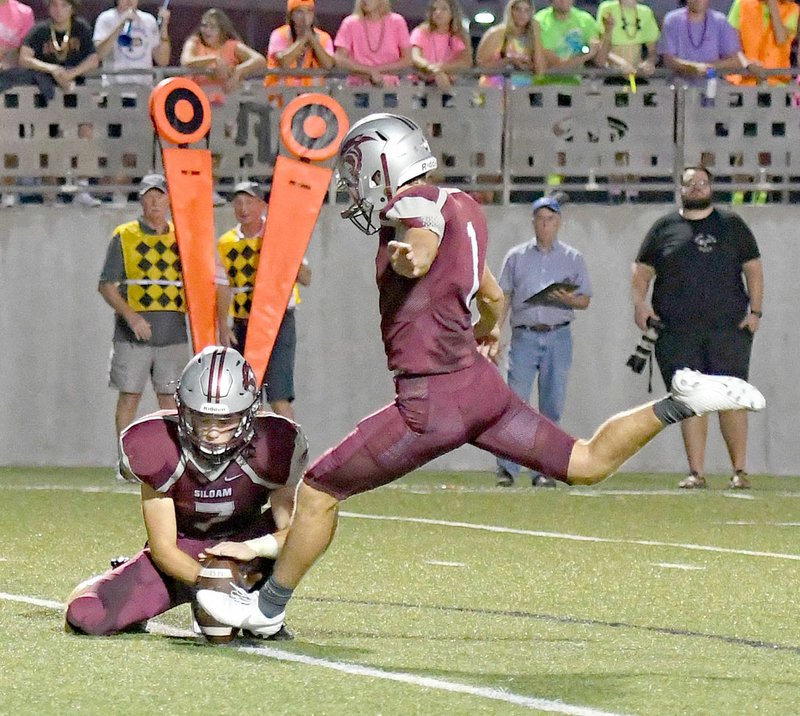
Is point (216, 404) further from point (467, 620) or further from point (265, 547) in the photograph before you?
point (467, 620)

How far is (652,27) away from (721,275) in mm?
2849

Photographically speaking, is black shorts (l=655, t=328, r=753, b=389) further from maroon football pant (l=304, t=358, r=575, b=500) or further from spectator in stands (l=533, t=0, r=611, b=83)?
maroon football pant (l=304, t=358, r=575, b=500)

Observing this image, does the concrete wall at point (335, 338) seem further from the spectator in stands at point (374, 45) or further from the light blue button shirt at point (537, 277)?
the light blue button shirt at point (537, 277)

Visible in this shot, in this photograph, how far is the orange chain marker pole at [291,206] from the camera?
10227 mm

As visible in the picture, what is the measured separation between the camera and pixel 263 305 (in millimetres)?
12586

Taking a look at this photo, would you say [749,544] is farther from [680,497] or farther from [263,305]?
[263,305]

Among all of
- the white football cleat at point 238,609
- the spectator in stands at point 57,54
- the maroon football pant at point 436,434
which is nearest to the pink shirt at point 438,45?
the spectator in stands at point 57,54

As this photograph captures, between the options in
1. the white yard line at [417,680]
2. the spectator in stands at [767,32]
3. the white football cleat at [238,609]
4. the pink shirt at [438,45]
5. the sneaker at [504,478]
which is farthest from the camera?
the spectator in stands at [767,32]

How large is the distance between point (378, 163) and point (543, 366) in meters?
7.17

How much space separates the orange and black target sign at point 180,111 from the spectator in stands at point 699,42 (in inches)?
227

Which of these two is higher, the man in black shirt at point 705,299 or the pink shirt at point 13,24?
the pink shirt at point 13,24

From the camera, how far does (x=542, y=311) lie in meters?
13.3

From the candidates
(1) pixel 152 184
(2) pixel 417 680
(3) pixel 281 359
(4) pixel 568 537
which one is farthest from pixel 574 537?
(1) pixel 152 184

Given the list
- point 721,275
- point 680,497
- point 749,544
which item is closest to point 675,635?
point 749,544
